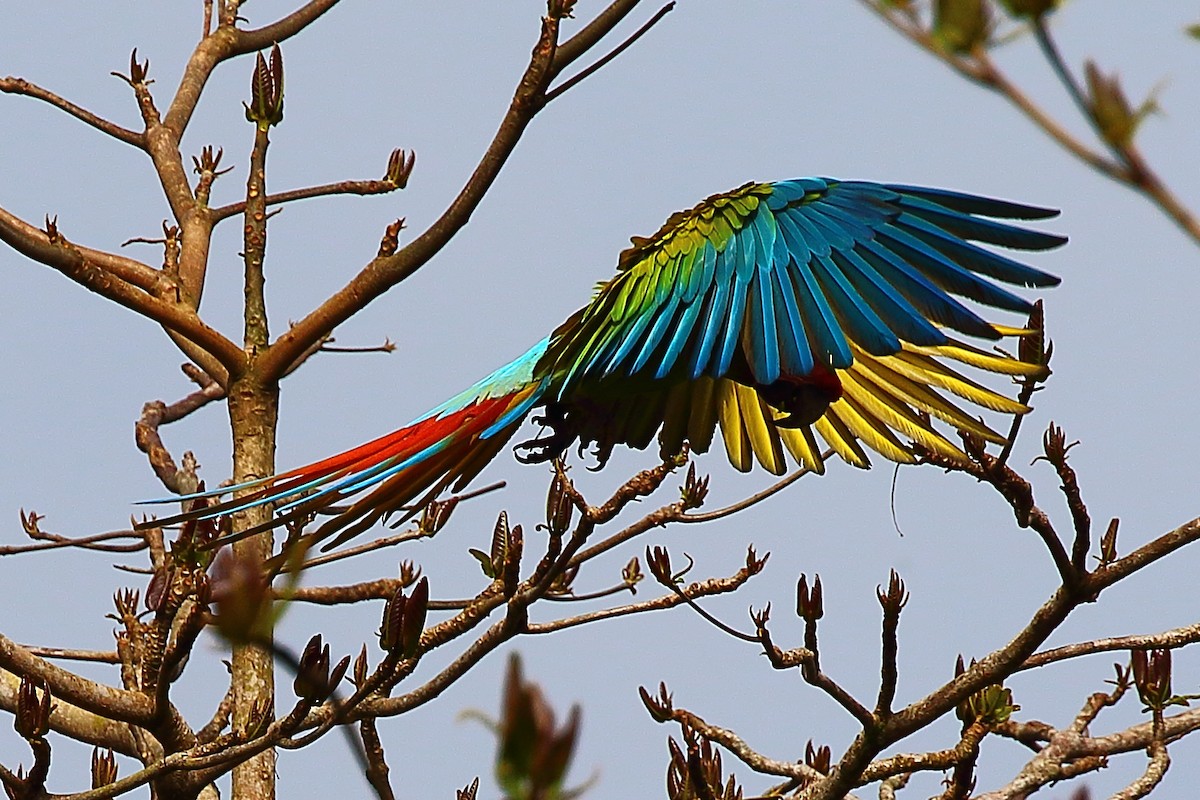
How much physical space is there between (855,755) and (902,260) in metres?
1.06

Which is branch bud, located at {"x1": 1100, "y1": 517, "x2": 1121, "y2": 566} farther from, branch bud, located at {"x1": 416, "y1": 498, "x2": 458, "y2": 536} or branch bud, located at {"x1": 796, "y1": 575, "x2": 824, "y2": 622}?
branch bud, located at {"x1": 416, "y1": 498, "x2": 458, "y2": 536}

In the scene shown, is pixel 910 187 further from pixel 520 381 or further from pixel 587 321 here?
pixel 520 381

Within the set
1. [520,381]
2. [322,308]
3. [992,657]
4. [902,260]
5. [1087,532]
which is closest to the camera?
[1087,532]

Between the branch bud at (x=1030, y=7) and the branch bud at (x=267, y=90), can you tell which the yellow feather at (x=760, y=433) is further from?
the branch bud at (x=1030, y=7)

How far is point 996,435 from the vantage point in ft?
10.1

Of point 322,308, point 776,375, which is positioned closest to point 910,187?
point 776,375

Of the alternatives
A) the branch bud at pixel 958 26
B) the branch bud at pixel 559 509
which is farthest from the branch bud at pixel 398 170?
the branch bud at pixel 958 26

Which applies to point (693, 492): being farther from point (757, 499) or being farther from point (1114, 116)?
point (1114, 116)

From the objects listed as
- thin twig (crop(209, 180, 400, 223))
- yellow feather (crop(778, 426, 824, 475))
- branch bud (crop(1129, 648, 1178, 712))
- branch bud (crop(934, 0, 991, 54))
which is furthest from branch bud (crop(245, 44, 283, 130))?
branch bud (crop(934, 0, 991, 54))

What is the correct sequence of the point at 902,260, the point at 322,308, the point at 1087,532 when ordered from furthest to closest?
1. the point at 322,308
2. the point at 902,260
3. the point at 1087,532

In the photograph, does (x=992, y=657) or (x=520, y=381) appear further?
(x=520, y=381)

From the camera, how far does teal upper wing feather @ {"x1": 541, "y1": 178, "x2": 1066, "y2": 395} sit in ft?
9.86

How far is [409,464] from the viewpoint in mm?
3309

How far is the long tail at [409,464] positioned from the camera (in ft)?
10.3
